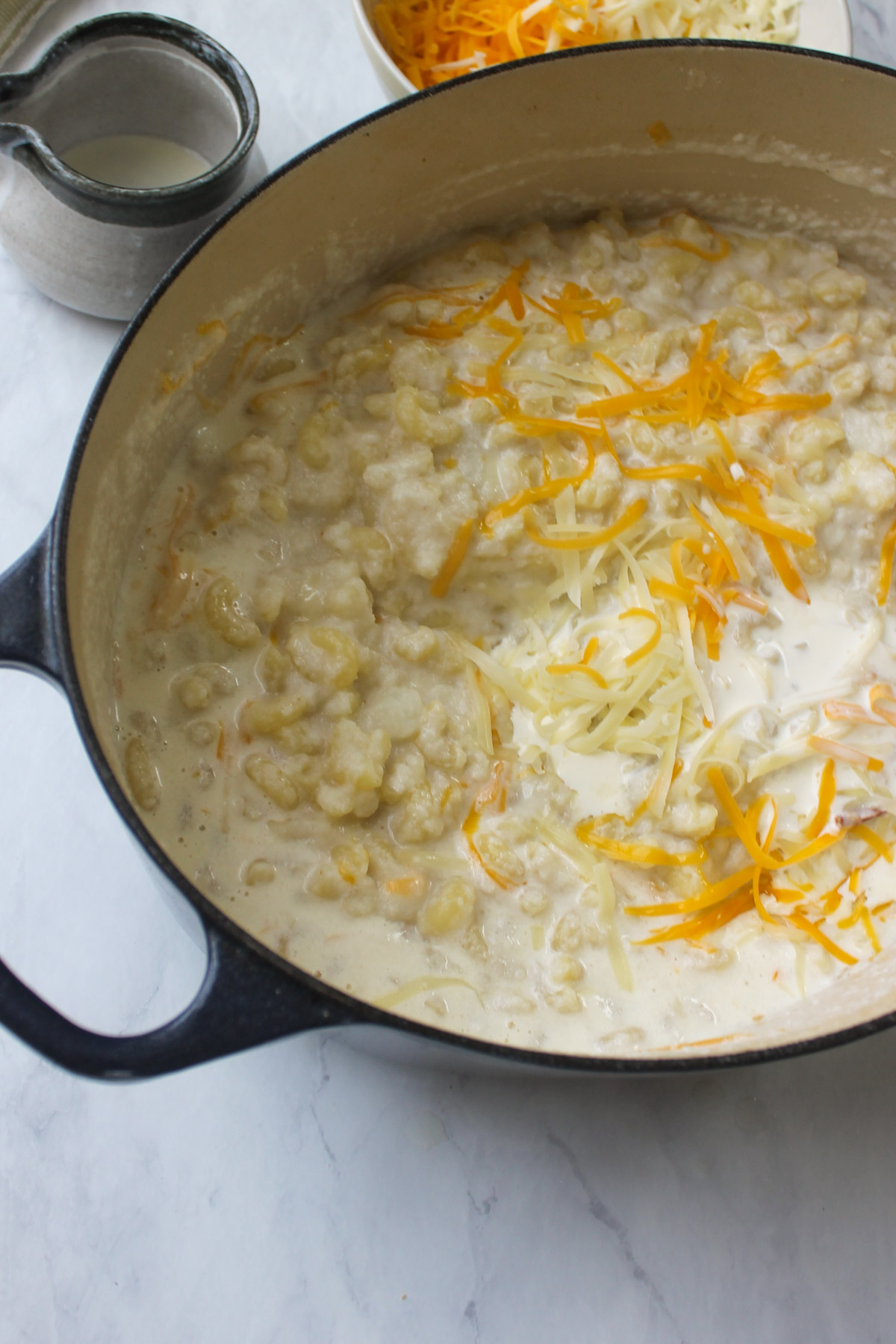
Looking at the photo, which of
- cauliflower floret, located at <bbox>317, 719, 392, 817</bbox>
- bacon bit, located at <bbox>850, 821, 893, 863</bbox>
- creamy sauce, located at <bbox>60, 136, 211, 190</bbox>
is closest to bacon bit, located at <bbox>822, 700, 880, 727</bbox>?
bacon bit, located at <bbox>850, 821, 893, 863</bbox>

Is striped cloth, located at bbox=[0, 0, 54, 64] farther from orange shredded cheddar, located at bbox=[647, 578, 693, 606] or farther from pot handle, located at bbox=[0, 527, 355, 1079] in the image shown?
pot handle, located at bbox=[0, 527, 355, 1079]

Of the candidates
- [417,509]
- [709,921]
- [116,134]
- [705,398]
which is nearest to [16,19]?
[116,134]

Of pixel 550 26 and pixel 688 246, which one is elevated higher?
pixel 550 26

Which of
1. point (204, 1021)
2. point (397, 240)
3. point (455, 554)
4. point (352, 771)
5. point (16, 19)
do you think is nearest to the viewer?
point (204, 1021)

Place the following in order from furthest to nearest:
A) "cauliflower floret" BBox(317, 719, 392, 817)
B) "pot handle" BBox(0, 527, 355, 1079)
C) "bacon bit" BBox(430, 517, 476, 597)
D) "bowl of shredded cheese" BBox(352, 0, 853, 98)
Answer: "bowl of shredded cheese" BBox(352, 0, 853, 98), "bacon bit" BBox(430, 517, 476, 597), "cauliflower floret" BBox(317, 719, 392, 817), "pot handle" BBox(0, 527, 355, 1079)

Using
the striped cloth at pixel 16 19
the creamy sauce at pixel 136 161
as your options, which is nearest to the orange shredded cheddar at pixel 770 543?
the creamy sauce at pixel 136 161

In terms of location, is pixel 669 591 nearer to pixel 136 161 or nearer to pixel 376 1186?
pixel 376 1186

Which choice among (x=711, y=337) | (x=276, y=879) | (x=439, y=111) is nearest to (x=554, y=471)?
(x=711, y=337)
